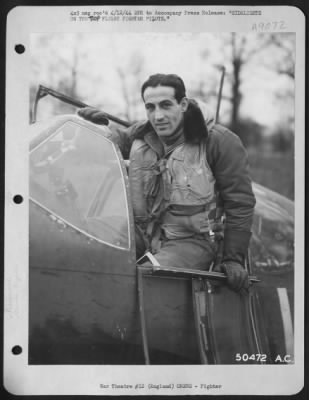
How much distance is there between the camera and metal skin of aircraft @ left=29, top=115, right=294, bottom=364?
138 centimetres

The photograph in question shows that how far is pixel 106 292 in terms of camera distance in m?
1.39

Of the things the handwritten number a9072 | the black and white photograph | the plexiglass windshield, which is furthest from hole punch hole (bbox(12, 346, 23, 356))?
the handwritten number a9072

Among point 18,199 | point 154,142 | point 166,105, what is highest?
point 166,105

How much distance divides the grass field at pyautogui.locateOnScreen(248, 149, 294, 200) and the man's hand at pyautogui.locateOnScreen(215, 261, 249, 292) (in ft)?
0.83

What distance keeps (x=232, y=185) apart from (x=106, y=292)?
46cm

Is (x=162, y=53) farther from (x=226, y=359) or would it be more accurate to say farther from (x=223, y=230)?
(x=226, y=359)

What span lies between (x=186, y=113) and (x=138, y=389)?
30.7 inches

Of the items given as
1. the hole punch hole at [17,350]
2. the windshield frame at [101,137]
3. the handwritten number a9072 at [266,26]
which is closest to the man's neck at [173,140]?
the windshield frame at [101,137]

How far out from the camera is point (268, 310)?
4.88ft

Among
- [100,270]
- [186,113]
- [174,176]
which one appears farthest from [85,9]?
[100,270]

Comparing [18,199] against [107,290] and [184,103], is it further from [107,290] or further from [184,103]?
[184,103]

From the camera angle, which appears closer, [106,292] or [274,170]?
[106,292]

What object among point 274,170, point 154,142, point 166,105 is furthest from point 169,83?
point 274,170

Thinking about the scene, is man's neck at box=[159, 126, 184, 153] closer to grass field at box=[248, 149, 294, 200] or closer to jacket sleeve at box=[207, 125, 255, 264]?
jacket sleeve at box=[207, 125, 255, 264]
